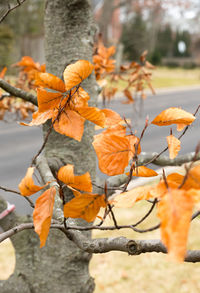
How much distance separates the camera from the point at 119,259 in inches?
144

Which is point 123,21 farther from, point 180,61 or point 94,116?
point 94,116

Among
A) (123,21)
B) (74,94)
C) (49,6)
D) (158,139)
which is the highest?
(123,21)

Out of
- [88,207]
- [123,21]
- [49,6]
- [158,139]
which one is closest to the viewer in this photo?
[88,207]

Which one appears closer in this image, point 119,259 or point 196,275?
point 196,275

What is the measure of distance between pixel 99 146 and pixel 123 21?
3786 cm

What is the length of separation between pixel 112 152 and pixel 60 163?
99 centimetres

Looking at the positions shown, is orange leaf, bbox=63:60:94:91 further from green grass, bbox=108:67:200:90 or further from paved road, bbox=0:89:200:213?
green grass, bbox=108:67:200:90

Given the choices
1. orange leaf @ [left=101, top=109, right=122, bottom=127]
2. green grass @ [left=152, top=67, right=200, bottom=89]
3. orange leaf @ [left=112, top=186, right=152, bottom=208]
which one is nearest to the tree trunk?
orange leaf @ [left=101, top=109, right=122, bottom=127]

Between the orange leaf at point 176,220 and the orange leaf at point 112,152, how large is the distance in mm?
276

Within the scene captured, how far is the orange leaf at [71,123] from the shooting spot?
845mm

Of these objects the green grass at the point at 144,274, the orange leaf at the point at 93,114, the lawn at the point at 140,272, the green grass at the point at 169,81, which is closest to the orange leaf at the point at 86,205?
the orange leaf at the point at 93,114

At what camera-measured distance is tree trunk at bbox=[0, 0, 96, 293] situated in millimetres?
1629

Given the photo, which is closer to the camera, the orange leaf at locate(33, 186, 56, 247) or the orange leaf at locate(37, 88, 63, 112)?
the orange leaf at locate(33, 186, 56, 247)

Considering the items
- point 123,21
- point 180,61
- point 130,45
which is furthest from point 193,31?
point 130,45
